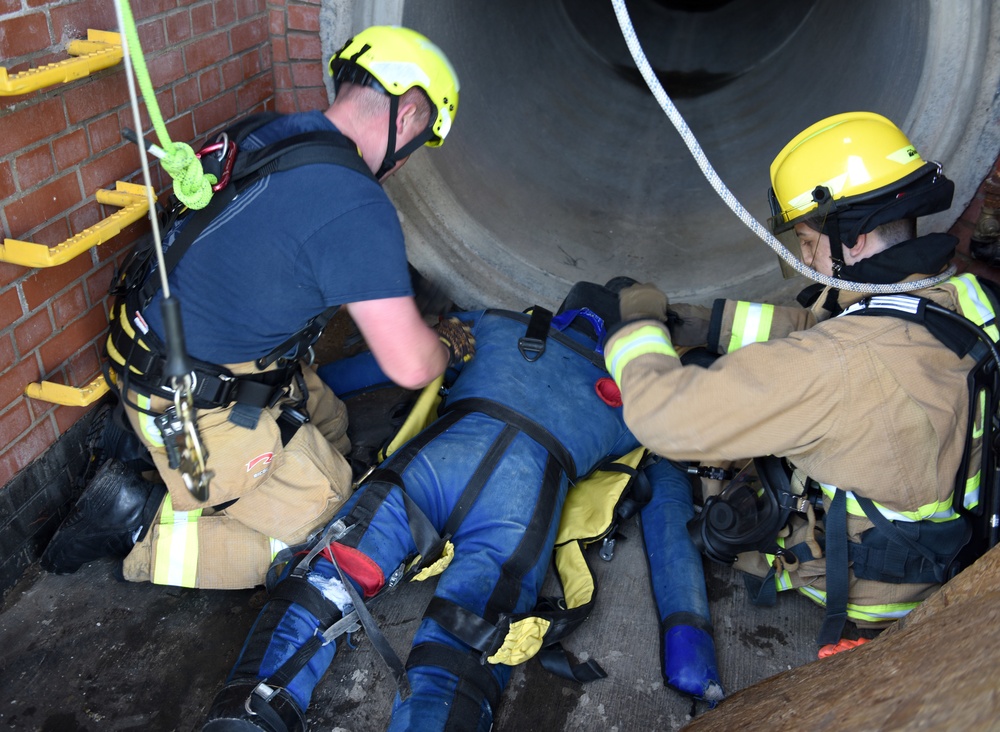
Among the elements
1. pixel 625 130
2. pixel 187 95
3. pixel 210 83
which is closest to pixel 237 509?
pixel 187 95

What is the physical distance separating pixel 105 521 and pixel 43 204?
918 millimetres

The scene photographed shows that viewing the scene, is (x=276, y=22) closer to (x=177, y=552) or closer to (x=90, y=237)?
(x=90, y=237)

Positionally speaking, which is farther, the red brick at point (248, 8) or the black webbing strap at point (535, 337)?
the red brick at point (248, 8)

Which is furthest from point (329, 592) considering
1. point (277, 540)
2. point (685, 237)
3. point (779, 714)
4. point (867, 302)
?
point (685, 237)

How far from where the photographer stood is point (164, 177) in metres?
2.72

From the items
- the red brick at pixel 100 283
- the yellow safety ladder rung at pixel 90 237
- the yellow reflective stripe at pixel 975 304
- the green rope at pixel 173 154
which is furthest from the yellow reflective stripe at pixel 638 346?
the red brick at pixel 100 283

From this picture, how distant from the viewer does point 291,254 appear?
6.68ft

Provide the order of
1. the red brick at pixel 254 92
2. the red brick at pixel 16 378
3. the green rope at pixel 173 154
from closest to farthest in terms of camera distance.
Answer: the green rope at pixel 173 154 → the red brick at pixel 16 378 → the red brick at pixel 254 92

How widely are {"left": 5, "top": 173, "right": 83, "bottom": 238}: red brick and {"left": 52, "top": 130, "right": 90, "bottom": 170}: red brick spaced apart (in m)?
0.04

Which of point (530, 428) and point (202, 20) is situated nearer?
point (530, 428)

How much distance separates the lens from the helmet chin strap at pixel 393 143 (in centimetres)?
225

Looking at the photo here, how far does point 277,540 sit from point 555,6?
10.7 ft

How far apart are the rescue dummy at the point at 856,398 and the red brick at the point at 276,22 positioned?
195 centimetres

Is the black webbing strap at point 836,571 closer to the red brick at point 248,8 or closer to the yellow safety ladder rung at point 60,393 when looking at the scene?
the yellow safety ladder rung at point 60,393
